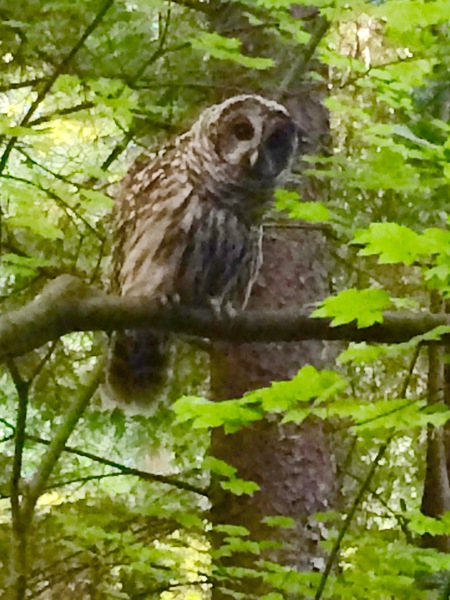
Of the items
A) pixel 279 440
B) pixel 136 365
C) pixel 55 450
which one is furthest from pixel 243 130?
pixel 279 440

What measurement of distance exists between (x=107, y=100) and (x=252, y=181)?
467 millimetres

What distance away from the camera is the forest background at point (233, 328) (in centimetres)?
168

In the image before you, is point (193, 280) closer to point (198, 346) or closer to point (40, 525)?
point (198, 346)

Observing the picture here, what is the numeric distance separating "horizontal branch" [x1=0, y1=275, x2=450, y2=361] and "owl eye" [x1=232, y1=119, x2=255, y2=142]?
0.66 metres

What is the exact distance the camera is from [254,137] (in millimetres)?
2170

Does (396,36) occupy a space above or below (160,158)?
above

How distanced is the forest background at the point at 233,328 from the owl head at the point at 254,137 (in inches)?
4.3

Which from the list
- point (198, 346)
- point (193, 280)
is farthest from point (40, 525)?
point (193, 280)

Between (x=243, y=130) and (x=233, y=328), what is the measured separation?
73 centimetres

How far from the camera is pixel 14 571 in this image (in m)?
2.14

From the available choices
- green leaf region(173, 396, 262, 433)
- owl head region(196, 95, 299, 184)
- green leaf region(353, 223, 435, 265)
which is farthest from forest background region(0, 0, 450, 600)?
green leaf region(353, 223, 435, 265)

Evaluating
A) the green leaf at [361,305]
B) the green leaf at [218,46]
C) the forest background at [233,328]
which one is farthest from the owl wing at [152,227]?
the green leaf at [361,305]

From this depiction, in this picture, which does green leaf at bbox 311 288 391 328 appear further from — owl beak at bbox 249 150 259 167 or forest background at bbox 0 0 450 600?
owl beak at bbox 249 150 259 167

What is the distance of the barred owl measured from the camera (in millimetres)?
2182
